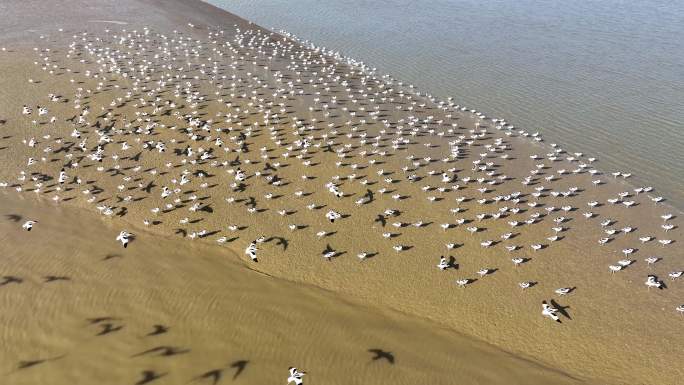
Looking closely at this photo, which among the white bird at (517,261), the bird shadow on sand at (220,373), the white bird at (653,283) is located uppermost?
the white bird at (653,283)

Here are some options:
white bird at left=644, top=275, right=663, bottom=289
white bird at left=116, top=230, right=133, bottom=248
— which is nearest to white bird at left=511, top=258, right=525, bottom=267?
white bird at left=644, top=275, right=663, bottom=289

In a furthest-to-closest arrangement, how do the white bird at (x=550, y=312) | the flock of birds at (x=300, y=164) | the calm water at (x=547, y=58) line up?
the calm water at (x=547, y=58) → the flock of birds at (x=300, y=164) → the white bird at (x=550, y=312)

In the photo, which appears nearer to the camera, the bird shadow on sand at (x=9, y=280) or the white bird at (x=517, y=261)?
the bird shadow on sand at (x=9, y=280)

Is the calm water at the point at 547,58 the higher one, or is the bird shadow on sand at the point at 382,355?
the calm water at the point at 547,58

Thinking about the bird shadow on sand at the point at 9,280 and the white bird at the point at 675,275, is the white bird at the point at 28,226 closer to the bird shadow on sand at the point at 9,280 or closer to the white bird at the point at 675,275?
the bird shadow on sand at the point at 9,280

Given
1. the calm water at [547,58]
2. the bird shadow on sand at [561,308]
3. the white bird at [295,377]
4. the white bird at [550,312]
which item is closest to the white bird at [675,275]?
the bird shadow on sand at [561,308]
